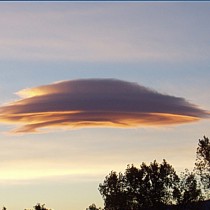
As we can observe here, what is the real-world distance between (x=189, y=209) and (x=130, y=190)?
15188 millimetres

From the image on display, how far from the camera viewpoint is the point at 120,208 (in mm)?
148875

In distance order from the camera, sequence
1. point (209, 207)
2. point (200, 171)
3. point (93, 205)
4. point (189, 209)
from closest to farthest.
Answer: point (200, 171), point (189, 209), point (209, 207), point (93, 205)

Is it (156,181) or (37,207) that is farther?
(37,207)

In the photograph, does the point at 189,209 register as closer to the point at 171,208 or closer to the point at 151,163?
the point at 171,208

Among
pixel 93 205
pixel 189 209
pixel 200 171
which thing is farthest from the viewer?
pixel 93 205

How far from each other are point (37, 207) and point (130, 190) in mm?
37636

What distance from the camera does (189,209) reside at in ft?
482

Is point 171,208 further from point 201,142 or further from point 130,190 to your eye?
point 201,142

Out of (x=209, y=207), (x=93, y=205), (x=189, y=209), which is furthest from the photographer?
(x=93, y=205)

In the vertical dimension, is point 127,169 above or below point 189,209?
above

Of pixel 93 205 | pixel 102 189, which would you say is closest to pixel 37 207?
pixel 93 205

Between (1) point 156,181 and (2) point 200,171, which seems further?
(1) point 156,181

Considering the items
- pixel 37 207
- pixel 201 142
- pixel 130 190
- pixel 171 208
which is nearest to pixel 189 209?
pixel 171 208

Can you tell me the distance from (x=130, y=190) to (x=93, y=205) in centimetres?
2621
